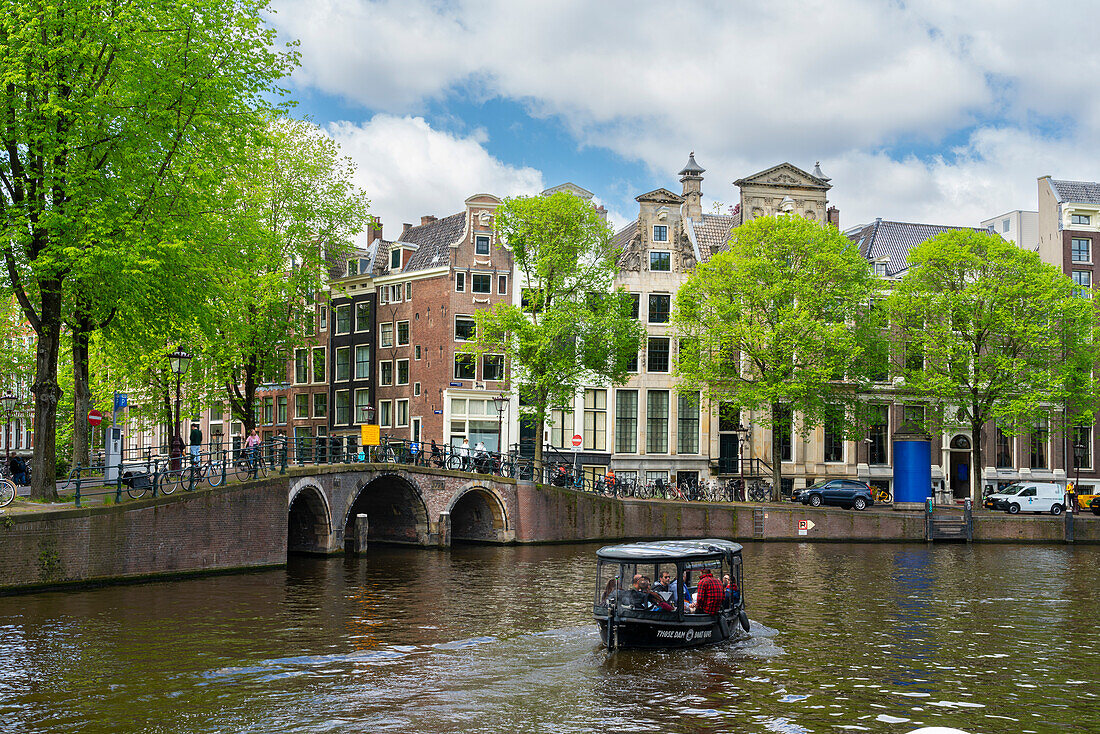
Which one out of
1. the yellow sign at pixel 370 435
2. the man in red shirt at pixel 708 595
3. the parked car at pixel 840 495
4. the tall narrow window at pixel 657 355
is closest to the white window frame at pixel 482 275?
the tall narrow window at pixel 657 355

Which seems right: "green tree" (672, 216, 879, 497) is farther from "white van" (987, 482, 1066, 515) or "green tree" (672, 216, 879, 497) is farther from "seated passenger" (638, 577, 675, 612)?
"seated passenger" (638, 577, 675, 612)

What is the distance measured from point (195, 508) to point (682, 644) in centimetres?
1609

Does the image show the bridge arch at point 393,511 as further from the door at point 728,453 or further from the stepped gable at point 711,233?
the stepped gable at point 711,233

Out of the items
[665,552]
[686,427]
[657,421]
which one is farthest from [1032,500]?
[665,552]

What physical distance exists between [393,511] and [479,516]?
414 centimetres

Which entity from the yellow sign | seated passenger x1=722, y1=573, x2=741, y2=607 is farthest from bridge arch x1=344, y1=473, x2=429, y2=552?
seated passenger x1=722, y1=573, x2=741, y2=607

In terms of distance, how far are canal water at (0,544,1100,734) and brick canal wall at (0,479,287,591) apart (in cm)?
82

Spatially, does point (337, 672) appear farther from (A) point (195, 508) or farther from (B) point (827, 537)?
(B) point (827, 537)

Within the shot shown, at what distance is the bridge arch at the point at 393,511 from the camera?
149 ft

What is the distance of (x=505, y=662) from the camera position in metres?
21.6

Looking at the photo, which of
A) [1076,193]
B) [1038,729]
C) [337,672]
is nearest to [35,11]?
[337,672]

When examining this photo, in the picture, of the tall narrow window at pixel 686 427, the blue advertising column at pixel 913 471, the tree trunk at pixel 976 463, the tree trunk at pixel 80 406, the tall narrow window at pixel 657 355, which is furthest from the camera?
the tall narrow window at pixel 657 355

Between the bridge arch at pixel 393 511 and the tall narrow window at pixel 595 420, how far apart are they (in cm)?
1813

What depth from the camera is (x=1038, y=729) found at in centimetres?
1752
